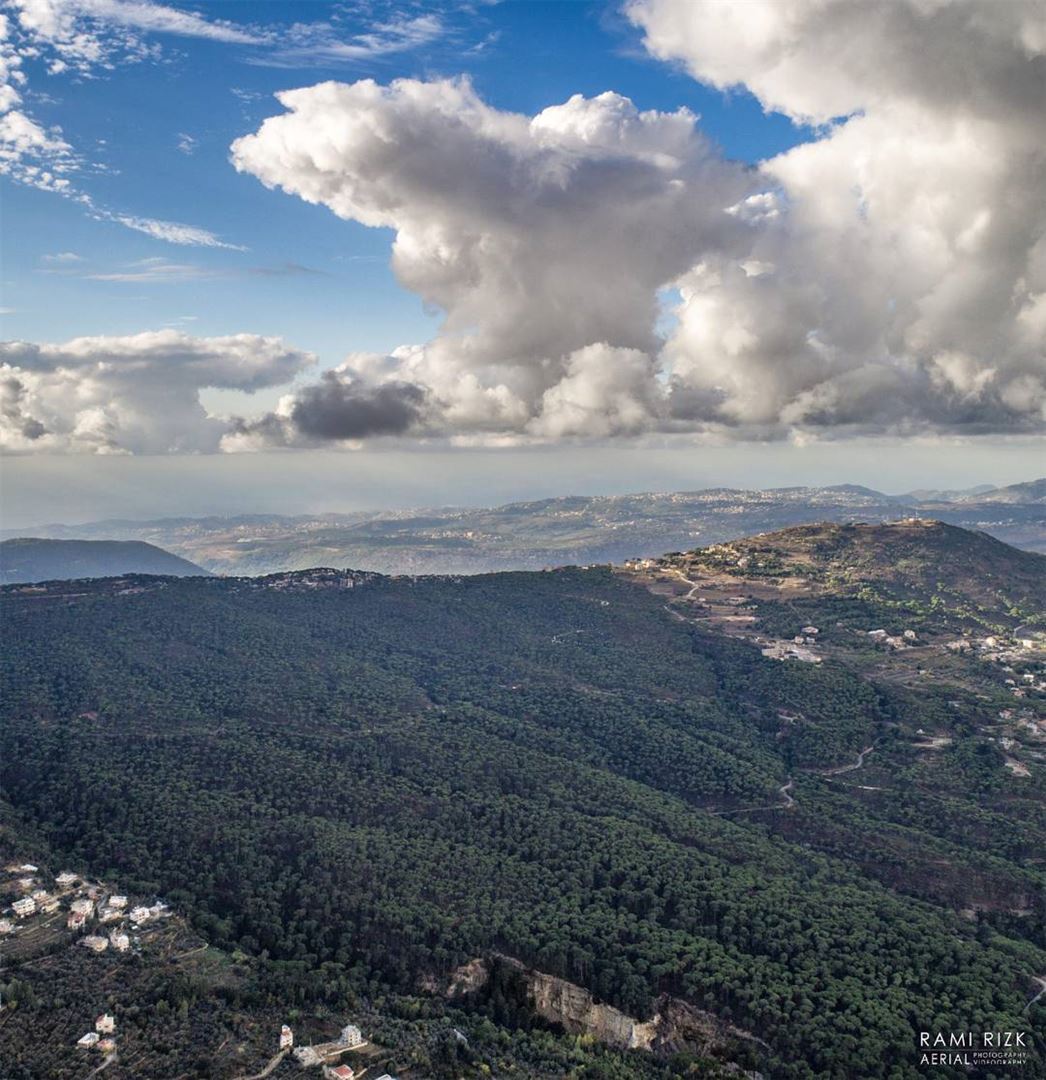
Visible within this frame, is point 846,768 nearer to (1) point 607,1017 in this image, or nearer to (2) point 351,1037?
(1) point 607,1017

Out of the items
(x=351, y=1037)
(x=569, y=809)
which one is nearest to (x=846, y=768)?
(x=569, y=809)

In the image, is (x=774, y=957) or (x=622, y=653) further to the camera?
(x=622, y=653)

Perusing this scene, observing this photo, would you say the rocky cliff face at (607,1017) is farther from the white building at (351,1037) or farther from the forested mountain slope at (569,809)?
the white building at (351,1037)

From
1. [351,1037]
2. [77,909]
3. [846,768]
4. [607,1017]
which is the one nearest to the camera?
[351,1037]

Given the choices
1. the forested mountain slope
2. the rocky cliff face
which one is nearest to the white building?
the forested mountain slope

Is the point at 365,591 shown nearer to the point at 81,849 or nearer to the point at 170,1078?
the point at 81,849

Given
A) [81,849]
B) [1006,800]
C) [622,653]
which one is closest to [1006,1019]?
[1006,800]
